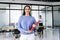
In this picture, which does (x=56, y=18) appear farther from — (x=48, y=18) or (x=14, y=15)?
(x=14, y=15)

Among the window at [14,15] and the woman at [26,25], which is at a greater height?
the window at [14,15]

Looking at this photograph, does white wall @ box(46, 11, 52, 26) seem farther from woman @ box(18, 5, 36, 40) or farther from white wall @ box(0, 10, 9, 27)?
woman @ box(18, 5, 36, 40)

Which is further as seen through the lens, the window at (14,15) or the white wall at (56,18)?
the white wall at (56,18)

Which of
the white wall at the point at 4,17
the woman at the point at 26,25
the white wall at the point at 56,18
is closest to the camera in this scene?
the woman at the point at 26,25

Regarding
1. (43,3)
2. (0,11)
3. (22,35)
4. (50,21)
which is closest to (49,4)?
(43,3)

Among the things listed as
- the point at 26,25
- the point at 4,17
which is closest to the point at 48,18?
the point at 4,17

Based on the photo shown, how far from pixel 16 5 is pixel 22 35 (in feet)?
43.8

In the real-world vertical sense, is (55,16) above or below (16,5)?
below

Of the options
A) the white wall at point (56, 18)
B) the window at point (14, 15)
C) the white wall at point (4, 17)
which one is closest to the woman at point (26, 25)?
the white wall at point (4, 17)

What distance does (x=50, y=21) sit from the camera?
17328 millimetres

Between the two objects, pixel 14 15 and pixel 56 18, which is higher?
pixel 14 15

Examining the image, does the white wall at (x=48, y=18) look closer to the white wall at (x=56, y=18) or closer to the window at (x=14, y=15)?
the white wall at (x=56, y=18)

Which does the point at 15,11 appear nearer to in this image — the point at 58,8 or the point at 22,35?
the point at 58,8

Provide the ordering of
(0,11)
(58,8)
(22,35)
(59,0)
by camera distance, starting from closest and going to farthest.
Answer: (22,35) → (0,11) → (59,0) → (58,8)
